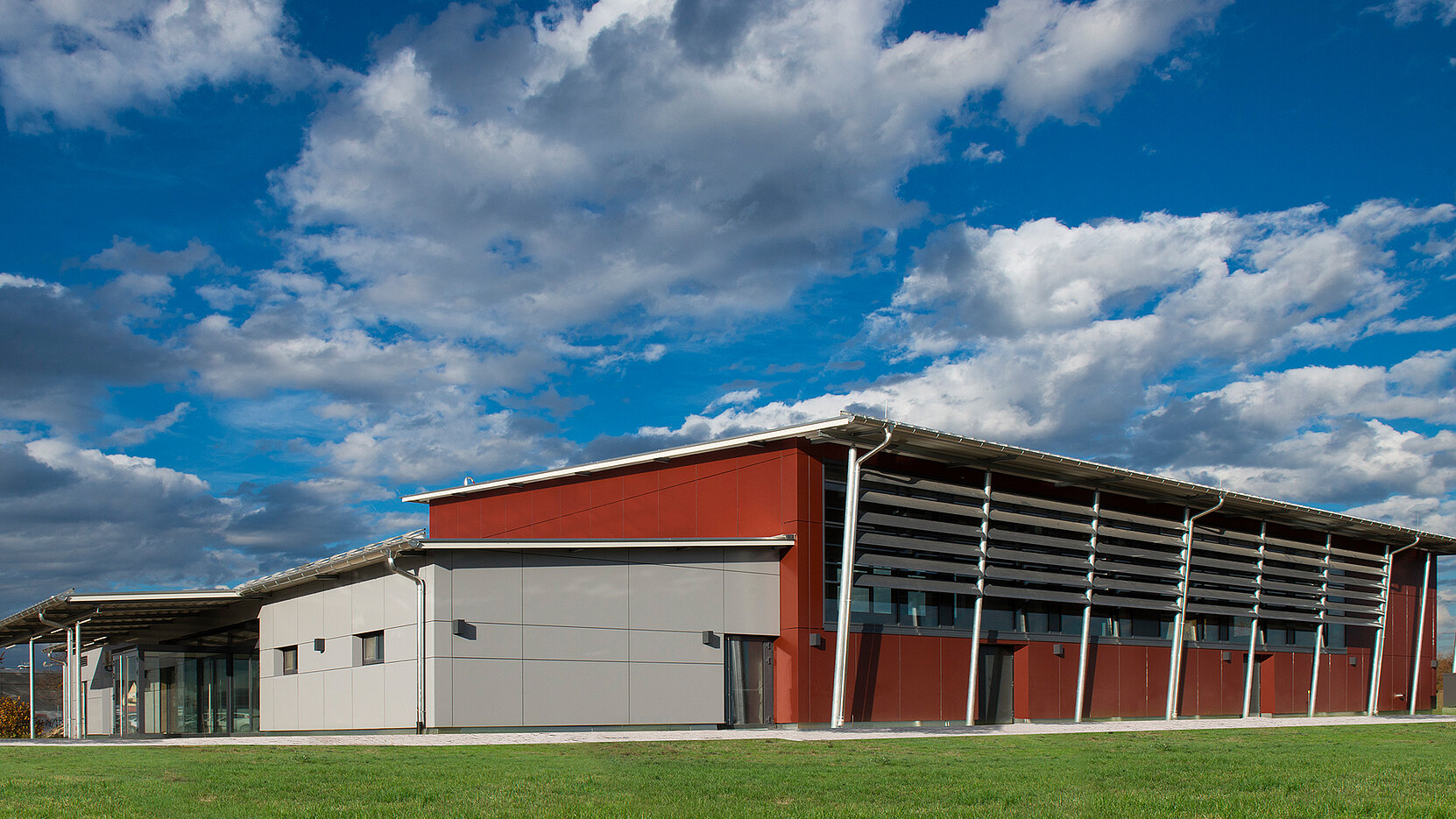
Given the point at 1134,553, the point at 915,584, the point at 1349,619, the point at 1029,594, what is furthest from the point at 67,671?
the point at 1349,619

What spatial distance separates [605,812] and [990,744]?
11.1 meters

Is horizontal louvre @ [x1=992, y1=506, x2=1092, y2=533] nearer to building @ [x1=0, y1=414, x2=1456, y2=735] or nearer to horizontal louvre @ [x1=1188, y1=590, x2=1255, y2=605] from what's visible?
building @ [x1=0, y1=414, x2=1456, y2=735]

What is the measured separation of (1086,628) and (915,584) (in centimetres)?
625

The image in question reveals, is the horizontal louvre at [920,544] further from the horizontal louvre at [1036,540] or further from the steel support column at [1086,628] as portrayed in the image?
the steel support column at [1086,628]

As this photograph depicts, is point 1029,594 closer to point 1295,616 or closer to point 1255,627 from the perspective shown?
point 1255,627

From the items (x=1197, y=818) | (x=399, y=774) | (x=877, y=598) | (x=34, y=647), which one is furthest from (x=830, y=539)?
(x=34, y=647)

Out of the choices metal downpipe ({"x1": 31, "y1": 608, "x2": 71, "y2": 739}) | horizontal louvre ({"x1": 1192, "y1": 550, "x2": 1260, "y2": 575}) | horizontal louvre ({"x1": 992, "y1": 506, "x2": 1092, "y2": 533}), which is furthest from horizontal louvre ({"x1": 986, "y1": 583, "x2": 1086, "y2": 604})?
metal downpipe ({"x1": 31, "y1": 608, "x2": 71, "y2": 739})

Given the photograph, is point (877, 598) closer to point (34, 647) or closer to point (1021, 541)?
point (1021, 541)

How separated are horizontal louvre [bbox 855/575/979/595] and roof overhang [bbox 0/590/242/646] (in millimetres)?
16742

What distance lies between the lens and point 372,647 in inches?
985

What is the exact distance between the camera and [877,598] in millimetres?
25516

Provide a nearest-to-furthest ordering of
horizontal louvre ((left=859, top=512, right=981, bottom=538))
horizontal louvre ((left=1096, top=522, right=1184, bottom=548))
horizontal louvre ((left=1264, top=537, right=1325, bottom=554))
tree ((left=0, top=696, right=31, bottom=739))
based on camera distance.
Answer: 1. horizontal louvre ((left=859, top=512, right=981, bottom=538))
2. horizontal louvre ((left=1096, top=522, right=1184, bottom=548))
3. horizontal louvre ((left=1264, top=537, right=1325, bottom=554))
4. tree ((left=0, top=696, right=31, bottom=739))

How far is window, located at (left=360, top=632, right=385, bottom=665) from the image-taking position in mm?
24547

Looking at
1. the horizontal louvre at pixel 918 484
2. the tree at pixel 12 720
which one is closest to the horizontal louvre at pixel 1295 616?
the horizontal louvre at pixel 918 484
